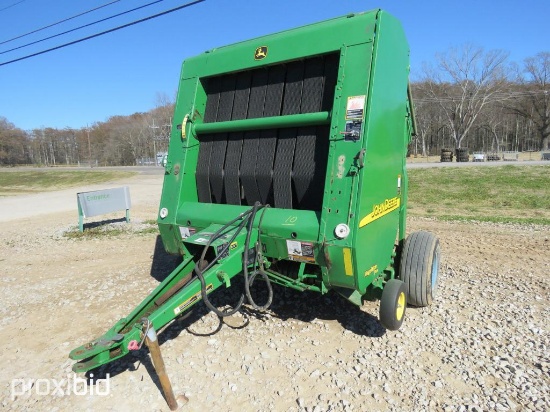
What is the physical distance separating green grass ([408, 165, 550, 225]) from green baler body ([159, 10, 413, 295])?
7.17 metres

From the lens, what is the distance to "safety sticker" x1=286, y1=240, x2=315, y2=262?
3363 mm

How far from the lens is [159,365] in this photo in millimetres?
2732

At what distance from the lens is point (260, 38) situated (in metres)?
3.97

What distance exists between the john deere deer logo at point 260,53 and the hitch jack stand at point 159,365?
2664 millimetres

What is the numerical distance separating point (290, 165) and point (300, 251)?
0.83 meters

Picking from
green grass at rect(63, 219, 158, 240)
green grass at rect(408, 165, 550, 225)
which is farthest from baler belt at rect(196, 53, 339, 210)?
green grass at rect(408, 165, 550, 225)

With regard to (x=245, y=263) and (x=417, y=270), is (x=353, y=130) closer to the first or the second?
(x=245, y=263)

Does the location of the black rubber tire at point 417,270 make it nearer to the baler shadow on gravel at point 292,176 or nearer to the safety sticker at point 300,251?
the baler shadow on gravel at point 292,176

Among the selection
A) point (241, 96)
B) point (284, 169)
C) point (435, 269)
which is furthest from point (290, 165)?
point (435, 269)

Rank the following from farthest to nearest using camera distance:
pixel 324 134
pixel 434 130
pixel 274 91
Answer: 1. pixel 434 130
2. pixel 274 91
3. pixel 324 134

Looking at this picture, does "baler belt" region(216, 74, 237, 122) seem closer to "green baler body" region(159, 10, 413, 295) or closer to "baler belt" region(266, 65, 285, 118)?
"green baler body" region(159, 10, 413, 295)

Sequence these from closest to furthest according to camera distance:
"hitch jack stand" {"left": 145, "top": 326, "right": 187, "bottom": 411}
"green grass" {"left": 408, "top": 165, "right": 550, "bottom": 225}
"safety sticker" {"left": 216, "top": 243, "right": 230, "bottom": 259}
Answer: "hitch jack stand" {"left": 145, "top": 326, "right": 187, "bottom": 411}, "safety sticker" {"left": 216, "top": 243, "right": 230, "bottom": 259}, "green grass" {"left": 408, "top": 165, "right": 550, "bottom": 225}

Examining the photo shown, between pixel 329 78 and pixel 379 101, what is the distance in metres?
0.56

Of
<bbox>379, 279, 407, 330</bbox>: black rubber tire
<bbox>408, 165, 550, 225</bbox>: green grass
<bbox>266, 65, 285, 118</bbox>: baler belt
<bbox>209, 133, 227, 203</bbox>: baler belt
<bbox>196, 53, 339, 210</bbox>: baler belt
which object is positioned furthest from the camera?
<bbox>408, 165, 550, 225</bbox>: green grass
